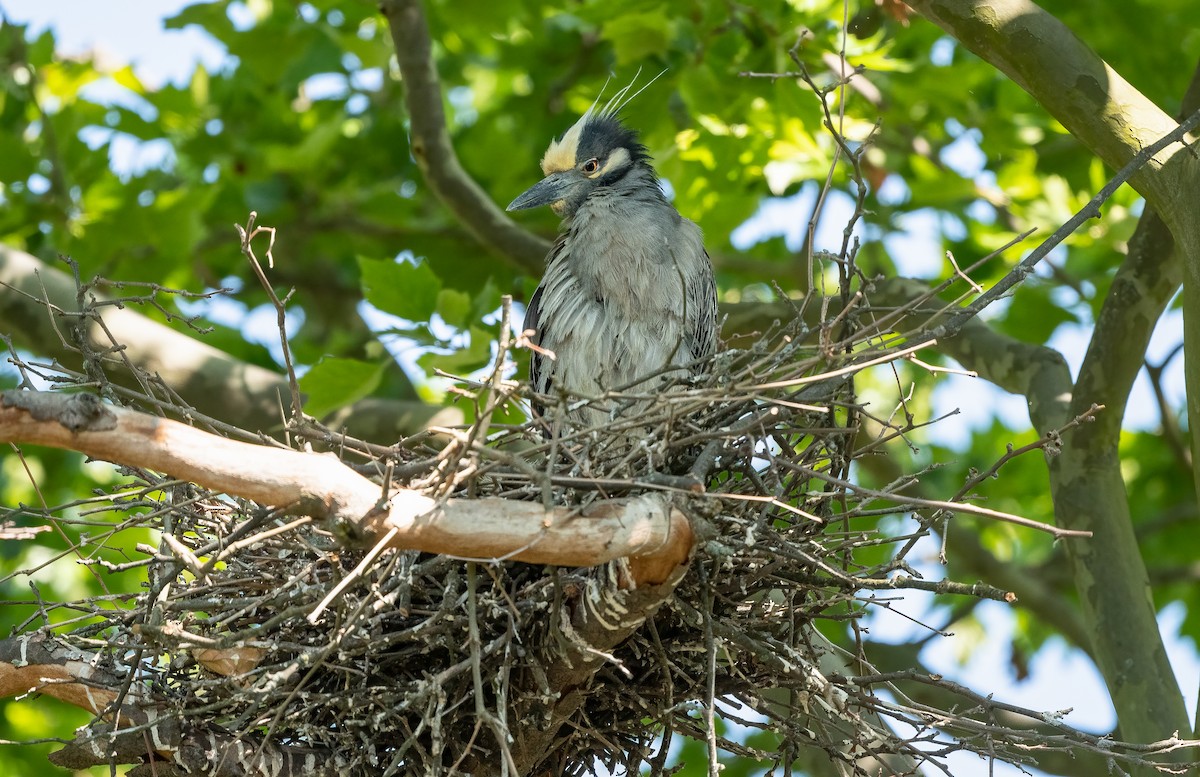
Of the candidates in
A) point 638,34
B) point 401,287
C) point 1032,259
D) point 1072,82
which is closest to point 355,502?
point 1032,259

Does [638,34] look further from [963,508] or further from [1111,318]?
[963,508]

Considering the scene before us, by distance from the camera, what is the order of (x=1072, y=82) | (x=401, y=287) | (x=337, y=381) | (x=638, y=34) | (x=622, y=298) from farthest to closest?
1. (x=638, y=34)
2. (x=401, y=287)
3. (x=337, y=381)
4. (x=622, y=298)
5. (x=1072, y=82)

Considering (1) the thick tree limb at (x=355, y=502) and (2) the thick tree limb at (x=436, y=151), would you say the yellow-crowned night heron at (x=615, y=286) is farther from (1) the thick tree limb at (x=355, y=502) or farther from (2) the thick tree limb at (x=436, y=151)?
(1) the thick tree limb at (x=355, y=502)

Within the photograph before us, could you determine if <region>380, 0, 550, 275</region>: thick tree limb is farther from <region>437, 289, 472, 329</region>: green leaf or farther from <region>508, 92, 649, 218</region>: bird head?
<region>437, 289, 472, 329</region>: green leaf

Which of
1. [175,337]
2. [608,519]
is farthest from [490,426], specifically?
[175,337]

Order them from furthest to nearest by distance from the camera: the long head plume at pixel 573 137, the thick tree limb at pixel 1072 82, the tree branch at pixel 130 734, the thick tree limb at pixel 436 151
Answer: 1. the thick tree limb at pixel 436 151
2. the long head plume at pixel 573 137
3. the thick tree limb at pixel 1072 82
4. the tree branch at pixel 130 734

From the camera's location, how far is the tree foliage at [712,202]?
341cm

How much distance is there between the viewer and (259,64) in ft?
16.5

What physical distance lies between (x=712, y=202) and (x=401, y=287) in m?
1.23

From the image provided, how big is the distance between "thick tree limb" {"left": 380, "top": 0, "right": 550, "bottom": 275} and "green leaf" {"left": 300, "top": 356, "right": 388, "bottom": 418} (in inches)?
38.9

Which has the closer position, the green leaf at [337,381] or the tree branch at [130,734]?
the tree branch at [130,734]

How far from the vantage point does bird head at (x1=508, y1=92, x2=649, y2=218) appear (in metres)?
4.02

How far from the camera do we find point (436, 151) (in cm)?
445

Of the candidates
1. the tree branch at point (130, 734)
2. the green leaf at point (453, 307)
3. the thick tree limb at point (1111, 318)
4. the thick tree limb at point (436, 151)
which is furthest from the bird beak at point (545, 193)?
the tree branch at point (130, 734)
